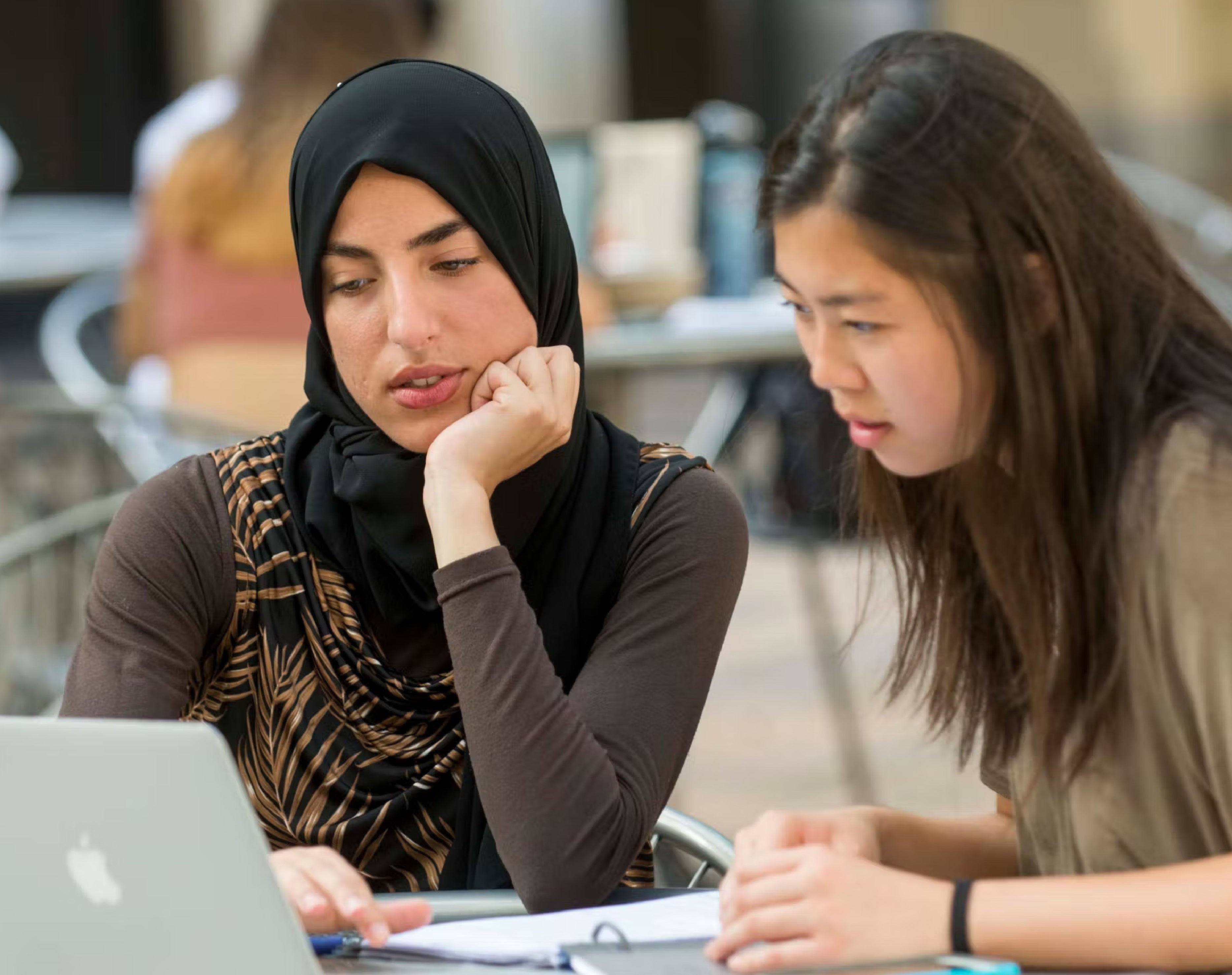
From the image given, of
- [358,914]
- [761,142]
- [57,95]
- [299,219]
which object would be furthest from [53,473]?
[57,95]

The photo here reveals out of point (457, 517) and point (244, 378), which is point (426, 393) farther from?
point (244, 378)

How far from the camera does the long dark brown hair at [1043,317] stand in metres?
1.06

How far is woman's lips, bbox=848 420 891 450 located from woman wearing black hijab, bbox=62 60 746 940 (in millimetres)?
323

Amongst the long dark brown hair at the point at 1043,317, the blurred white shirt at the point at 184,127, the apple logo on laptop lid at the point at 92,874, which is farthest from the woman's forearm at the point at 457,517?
the blurred white shirt at the point at 184,127

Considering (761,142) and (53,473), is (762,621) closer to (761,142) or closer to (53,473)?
(53,473)

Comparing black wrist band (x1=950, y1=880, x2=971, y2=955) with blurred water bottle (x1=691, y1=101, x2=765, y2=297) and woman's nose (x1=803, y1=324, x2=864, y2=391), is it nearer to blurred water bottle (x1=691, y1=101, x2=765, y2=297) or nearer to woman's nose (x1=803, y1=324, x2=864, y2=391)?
woman's nose (x1=803, y1=324, x2=864, y2=391)

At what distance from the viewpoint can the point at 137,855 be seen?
882 millimetres

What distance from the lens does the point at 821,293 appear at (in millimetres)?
1098

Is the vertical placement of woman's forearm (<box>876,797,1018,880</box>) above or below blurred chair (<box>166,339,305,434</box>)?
above

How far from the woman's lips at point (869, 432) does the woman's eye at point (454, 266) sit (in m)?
0.43

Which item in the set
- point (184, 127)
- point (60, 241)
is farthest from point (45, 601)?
point (60, 241)

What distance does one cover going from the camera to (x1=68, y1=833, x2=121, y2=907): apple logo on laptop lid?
0.89m

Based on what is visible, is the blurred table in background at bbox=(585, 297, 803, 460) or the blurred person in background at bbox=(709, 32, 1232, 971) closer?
the blurred person in background at bbox=(709, 32, 1232, 971)

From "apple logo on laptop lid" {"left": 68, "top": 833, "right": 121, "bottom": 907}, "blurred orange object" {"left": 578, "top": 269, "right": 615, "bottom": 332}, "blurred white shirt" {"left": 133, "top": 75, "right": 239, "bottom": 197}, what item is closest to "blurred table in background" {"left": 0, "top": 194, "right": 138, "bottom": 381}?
"blurred white shirt" {"left": 133, "top": 75, "right": 239, "bottom": 197}
